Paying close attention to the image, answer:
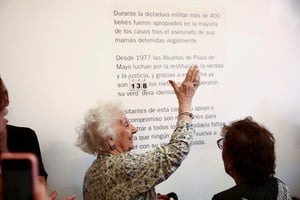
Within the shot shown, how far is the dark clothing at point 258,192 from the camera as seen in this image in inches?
62.0

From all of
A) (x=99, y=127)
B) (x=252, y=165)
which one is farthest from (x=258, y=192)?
(x=99, y=127)

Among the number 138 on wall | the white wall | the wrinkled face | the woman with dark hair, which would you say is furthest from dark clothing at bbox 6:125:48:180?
the woman with dark hair

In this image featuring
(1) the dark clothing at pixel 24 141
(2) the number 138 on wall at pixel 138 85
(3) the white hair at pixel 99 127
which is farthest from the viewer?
(2) the number 138 on wall at pixel 138 85

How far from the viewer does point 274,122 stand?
291 cm

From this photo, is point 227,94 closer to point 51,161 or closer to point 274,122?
point 274,122

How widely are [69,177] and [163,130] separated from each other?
67cm

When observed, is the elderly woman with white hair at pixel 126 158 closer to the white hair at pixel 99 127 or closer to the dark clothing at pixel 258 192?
the white hair at pixel 99 127

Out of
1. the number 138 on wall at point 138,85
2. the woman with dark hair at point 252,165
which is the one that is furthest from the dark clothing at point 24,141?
the woman with dark hair at point 252,165

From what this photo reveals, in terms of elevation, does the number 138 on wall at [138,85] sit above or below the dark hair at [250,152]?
above

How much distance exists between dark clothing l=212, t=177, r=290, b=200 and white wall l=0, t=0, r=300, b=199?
104cm

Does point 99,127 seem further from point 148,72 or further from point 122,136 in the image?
point 148,72

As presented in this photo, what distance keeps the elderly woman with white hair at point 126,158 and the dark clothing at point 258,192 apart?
0.78 ft

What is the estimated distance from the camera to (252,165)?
5.36 ft

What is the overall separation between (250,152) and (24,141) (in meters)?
1.23
